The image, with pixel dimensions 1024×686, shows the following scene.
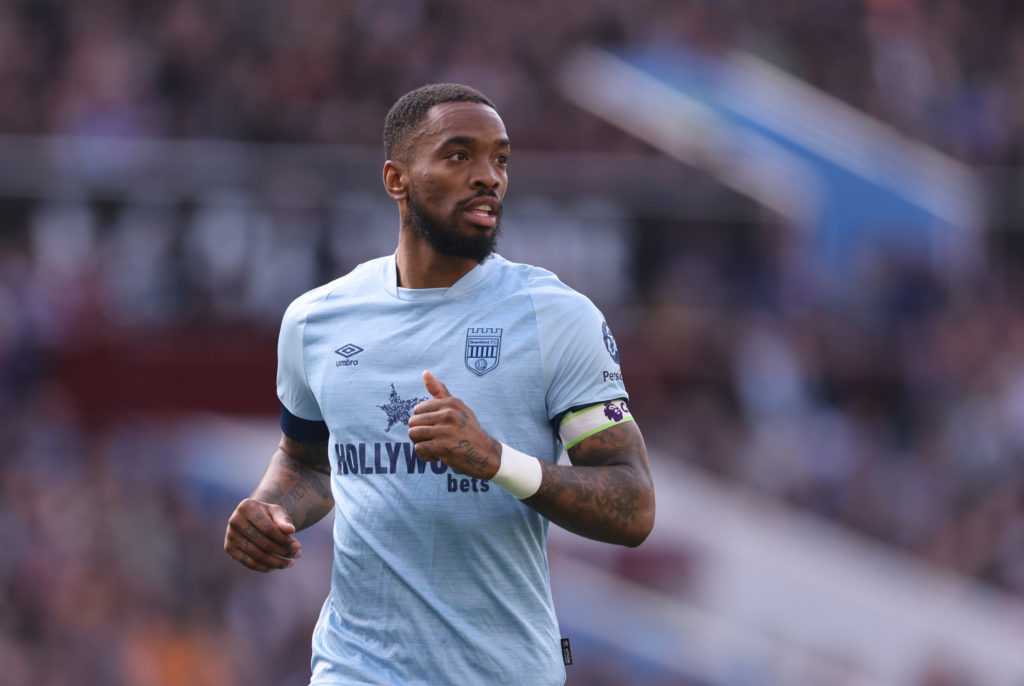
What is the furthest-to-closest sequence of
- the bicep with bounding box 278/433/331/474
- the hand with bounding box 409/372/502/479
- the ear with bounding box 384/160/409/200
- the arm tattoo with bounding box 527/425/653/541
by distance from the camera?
1. the bicep with bounding box 278/433/331/474
2. the ear with bounding box 384/160/409/200
3. the arm tattoo with bounding box 527/425/653/541
4. the hand with bounding box 409/372/502/479

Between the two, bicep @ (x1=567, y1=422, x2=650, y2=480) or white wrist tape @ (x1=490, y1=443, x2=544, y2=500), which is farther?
bicep @ (x1=567, y1=422, x2=650, y2=480)

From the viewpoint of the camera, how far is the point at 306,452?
482 centimetres

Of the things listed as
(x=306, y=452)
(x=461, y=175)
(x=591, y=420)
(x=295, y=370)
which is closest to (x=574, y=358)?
(x=591, y=420)

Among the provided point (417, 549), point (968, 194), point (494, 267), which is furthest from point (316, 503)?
point (968, 194)

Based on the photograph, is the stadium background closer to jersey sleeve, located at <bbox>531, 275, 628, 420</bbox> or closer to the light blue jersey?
the light blue jersey

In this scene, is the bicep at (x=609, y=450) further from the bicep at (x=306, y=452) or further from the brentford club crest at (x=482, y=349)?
the bicep at (x=306, y=452)

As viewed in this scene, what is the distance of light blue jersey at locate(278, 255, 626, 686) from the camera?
13.8ft

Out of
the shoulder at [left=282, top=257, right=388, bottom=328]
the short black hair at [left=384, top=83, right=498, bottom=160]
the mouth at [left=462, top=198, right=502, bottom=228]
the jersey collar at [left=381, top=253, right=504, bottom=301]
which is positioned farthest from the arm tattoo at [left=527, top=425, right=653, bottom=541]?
the short black hair at [left=384, top=83, right=498, bottom=160]

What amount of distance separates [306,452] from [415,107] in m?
1.15

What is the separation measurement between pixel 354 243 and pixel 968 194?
754cm

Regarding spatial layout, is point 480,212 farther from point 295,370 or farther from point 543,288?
point 295,370

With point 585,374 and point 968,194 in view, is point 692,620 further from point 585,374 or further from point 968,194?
point 585,374

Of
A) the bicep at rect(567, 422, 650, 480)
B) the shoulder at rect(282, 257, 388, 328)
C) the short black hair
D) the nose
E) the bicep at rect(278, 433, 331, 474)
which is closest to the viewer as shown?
the bicep at rect(567, 422, 650, 480)

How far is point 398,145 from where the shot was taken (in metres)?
4.55
